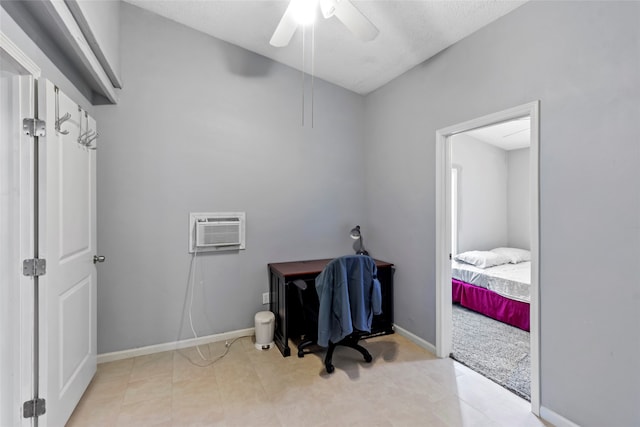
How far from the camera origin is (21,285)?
1384 mm

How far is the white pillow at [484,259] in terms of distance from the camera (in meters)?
3.88

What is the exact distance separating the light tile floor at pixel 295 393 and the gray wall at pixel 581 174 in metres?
0.47

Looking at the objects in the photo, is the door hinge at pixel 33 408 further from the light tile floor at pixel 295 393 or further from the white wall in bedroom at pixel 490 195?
the white wall in bedroom at pixel 490 195

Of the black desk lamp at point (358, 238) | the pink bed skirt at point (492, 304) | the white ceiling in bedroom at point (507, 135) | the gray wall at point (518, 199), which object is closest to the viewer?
the pink bed skirt at point (492, 304)

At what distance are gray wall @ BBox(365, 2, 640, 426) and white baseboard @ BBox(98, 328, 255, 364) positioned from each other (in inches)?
98.4

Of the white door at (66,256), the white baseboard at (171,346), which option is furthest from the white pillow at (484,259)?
the white door at (66,256)

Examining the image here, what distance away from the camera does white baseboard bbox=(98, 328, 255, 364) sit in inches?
98.3

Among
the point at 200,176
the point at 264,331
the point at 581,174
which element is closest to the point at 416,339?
the point at 264,331

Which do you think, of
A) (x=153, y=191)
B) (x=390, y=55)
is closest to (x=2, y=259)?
(x=153, y=191)

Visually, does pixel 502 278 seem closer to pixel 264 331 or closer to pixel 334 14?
pixel 264 331

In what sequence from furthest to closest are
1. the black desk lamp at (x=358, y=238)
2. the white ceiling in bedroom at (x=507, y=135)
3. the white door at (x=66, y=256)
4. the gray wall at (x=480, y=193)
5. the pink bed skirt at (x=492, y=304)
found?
1. the gray wall at (x=480, y=193)
2. the white ceiling in bedroom at (x=507, y=135)
3. the black desk lamp at (x=358, y=238)
4. the pink bed skirt at (x=492, y=304)
5. the white door at (x=66, y=256)

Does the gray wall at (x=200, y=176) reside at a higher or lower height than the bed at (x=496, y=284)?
higher

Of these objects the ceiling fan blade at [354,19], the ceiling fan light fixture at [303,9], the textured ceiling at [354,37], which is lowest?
the ceiling fan blade at [354,19]

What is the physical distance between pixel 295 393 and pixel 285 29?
2466mm
